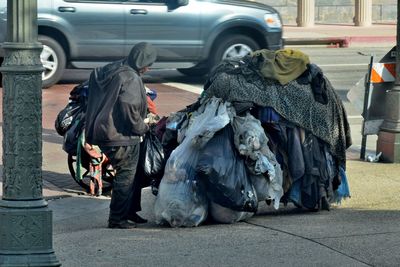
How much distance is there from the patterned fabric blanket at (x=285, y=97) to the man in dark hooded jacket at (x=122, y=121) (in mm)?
749

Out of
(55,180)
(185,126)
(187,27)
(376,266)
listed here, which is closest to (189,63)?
(187,27)

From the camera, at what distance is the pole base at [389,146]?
37.0 ft

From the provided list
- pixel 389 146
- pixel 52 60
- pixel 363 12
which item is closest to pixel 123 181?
pixel 389 146

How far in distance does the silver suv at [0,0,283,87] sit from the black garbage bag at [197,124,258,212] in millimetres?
8152

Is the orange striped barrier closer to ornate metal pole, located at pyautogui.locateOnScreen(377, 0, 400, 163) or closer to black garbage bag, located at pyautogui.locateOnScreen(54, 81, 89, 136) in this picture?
ornate metal pole, located at pyautogui.locateOnScreen(377, 0, 400, 163)

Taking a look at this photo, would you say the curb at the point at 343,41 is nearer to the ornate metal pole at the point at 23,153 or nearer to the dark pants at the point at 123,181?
the dark pants at the point at 123,181

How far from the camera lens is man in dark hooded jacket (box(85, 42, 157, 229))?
324 inches

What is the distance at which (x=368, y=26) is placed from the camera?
30.5 meters

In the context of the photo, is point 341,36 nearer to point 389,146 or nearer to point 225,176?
point 389,146

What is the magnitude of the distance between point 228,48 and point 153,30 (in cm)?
133

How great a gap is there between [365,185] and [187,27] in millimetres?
7329

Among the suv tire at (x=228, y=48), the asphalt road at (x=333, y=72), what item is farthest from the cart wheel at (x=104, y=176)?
the suv tire at (x=228, y=48)

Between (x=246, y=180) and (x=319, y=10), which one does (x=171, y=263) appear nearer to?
(x=246, y=180)

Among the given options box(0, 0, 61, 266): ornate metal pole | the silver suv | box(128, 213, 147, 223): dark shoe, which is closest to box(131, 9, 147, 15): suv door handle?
the silver suv
